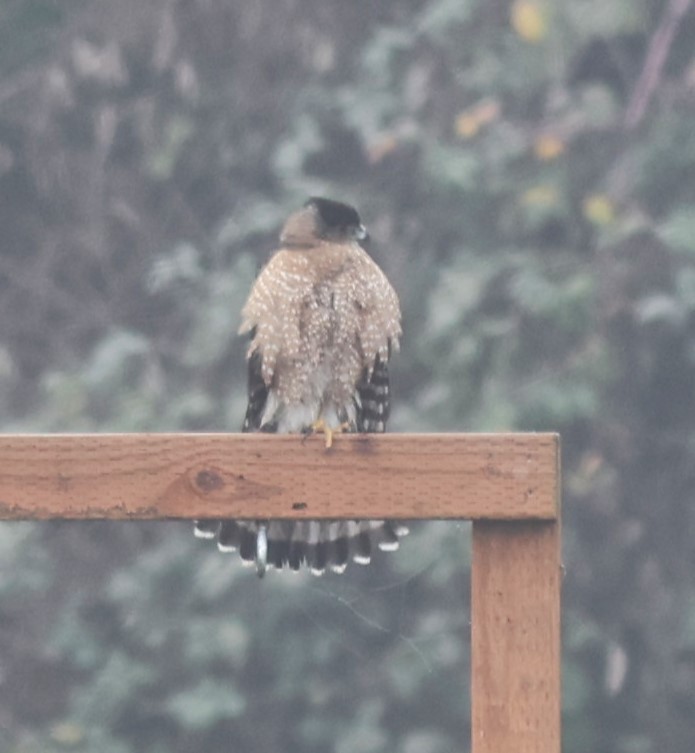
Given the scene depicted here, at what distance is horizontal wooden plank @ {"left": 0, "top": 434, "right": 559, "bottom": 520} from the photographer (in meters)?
1.99

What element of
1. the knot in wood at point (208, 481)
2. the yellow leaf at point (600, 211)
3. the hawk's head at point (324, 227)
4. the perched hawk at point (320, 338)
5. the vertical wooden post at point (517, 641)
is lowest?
the vertical wooden post at point (517, 641)

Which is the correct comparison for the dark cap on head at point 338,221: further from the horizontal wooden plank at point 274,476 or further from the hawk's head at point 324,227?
the horizontal wooden plank at point 274,476

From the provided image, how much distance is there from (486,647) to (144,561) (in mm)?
4465

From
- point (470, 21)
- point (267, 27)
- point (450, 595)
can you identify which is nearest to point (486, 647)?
point (450, 595)

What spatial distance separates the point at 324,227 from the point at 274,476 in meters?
1.71

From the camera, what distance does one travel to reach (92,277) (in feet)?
23.5

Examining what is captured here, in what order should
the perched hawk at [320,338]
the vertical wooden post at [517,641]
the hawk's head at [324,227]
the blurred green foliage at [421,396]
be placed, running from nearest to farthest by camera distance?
the vertical wooden post at [517,641]
the perched hawk at [320,338]
the hawk's head at [324,227]
the blurred green foliage at [421,396]

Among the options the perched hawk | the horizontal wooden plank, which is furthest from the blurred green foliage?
the horizontal wooden plank

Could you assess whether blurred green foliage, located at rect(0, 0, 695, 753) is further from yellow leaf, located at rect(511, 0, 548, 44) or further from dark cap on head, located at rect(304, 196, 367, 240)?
dark cap on head, located at rect(304, 196, 367, 240)

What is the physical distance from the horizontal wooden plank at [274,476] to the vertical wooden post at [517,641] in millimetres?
45

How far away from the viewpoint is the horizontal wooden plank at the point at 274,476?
199 centimetres

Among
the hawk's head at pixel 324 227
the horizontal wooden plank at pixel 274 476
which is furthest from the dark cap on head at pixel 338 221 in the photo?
the horizontal wooden plank at pixel 274 476

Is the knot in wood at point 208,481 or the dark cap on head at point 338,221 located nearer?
the knot in wood at point 208,481

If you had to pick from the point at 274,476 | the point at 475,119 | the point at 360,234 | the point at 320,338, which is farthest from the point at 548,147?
the point at 274,476
